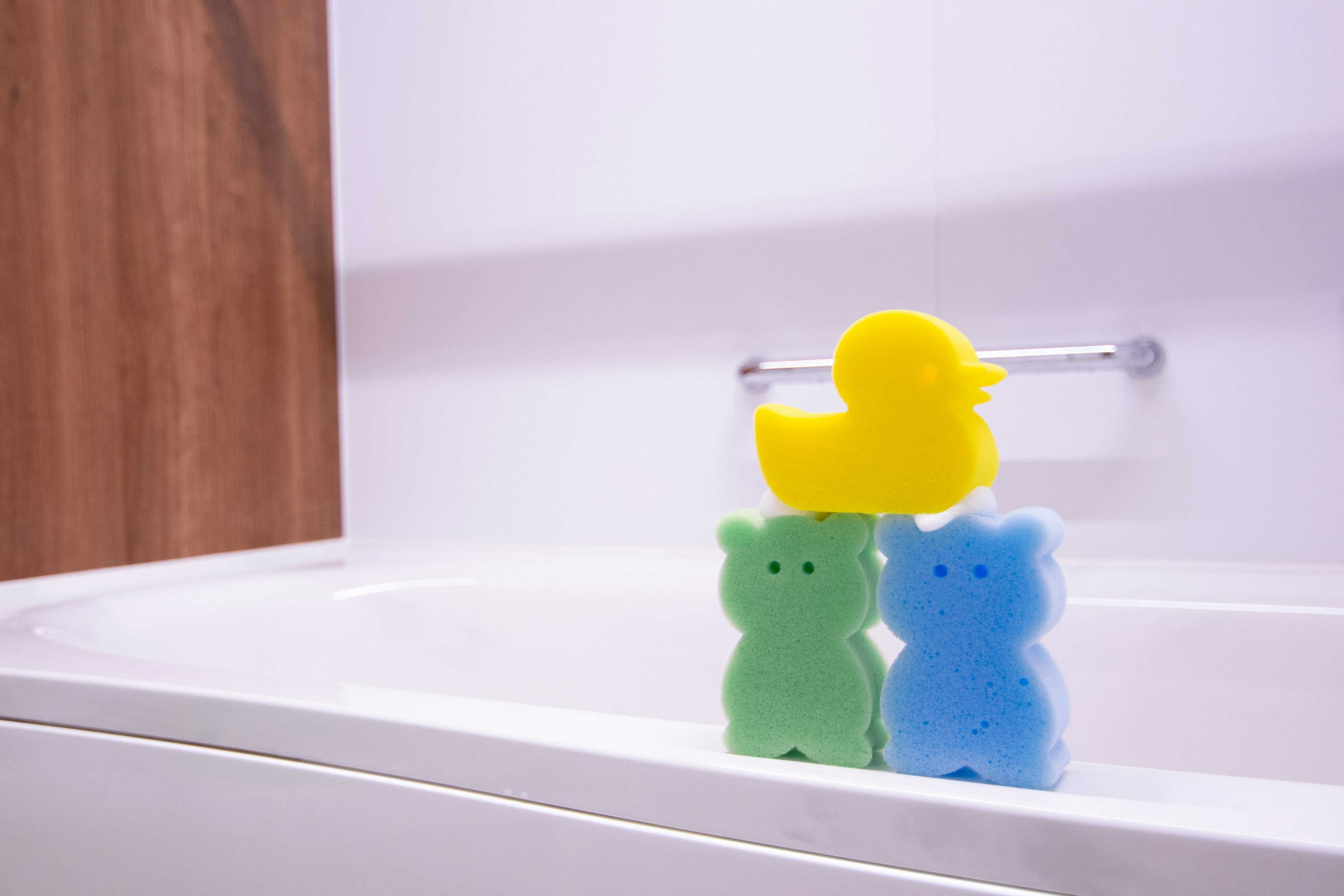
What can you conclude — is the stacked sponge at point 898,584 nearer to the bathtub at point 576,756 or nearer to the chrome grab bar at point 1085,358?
the bathtub at point 576,756

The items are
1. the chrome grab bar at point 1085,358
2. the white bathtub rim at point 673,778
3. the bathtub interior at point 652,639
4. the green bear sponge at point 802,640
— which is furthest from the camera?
the chrome grab bar at point 1085,358

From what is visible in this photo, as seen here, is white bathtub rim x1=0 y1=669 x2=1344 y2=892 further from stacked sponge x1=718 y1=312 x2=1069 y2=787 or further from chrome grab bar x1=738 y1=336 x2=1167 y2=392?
chrome grab bar x1=738 y1=336 x2=1167 y2=392

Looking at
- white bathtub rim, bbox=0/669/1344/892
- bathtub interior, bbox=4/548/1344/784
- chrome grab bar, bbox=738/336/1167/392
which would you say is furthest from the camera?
chrome grab bar, bbox=738/336/1167/392

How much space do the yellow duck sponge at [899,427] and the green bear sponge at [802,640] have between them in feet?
0.10

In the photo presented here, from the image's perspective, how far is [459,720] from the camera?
0.53m

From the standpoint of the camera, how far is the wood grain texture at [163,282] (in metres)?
1.17

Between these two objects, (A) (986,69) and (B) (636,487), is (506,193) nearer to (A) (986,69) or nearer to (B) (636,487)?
(B) (636,487)

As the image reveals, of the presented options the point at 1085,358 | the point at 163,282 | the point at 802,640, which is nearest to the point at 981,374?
the point at 802,640

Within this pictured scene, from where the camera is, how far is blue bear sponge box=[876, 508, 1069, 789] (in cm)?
46

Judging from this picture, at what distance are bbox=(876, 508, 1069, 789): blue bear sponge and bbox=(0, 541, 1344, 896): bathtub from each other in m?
0.03

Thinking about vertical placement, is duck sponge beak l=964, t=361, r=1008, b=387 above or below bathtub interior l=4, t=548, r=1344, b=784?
above

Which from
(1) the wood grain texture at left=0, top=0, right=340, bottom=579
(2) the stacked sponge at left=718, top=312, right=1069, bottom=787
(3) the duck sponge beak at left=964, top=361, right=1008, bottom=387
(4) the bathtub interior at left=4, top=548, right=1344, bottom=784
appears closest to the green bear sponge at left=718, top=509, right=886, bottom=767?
(2) the stacked sponge at left=718, top=312, right=1069, bottom=787

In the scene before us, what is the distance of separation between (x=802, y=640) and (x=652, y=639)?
2.10 ft

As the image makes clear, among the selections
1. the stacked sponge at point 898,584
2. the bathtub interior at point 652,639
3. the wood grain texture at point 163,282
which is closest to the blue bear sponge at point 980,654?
the stacked sponge at point 898,584
